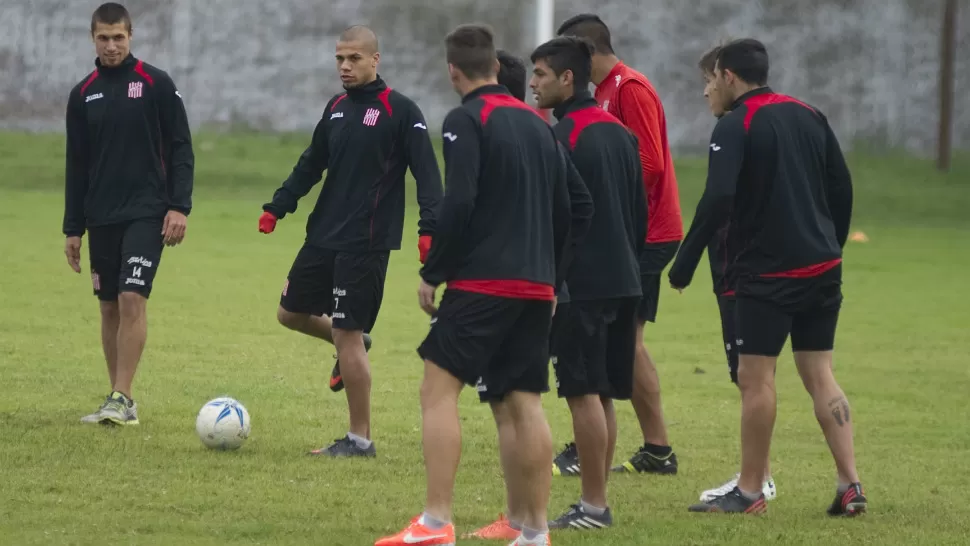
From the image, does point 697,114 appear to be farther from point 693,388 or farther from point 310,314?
point 310,314

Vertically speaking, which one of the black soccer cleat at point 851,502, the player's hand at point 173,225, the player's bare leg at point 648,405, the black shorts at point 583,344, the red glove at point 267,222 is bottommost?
the black soccer cleat at point 851,502

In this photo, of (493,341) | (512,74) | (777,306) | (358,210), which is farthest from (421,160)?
(493,341)

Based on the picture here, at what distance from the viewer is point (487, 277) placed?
584 centimetres

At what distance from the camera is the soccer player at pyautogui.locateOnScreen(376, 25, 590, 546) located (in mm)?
5816

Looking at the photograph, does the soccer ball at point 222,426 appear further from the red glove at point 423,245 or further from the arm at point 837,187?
the arm at point 837,187

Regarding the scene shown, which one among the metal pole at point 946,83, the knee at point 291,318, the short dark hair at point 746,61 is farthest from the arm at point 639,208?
the metal pole at point 946,83

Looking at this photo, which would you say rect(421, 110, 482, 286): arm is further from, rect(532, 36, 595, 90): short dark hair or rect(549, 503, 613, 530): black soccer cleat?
rect(549, 503, 613, 530): black soccer cleat

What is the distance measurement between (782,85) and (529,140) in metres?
23.8

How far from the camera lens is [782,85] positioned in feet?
94.4

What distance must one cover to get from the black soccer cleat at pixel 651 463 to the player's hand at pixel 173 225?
117 inches

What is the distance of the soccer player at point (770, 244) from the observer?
682 cm

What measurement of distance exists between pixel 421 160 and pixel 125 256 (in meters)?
1.91

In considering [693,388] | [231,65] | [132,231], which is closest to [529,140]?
[132,231]

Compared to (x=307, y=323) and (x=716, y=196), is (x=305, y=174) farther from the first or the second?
(x=716, y=196)
